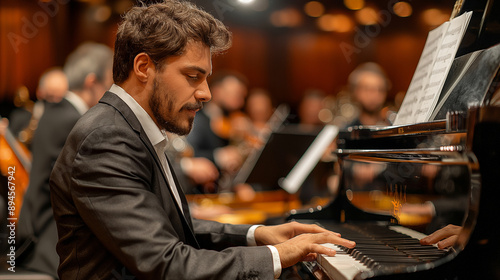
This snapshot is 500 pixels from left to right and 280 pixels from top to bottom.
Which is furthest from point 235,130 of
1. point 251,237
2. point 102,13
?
point 251,237

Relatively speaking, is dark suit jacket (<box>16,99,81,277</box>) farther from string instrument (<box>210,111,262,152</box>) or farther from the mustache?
string instrument (<box>210,111,262,152</box>)

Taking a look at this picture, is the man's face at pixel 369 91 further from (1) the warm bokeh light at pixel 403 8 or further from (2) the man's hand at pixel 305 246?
(1) the warm bokeh light at pixel 403 8

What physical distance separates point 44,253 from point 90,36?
454 centimetres

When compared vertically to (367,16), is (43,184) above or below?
below

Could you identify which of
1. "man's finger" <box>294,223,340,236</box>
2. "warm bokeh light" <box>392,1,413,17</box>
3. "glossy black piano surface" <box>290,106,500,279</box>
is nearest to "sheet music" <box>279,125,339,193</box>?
"glossy black piano surface" <box>290,106,500,279</box>

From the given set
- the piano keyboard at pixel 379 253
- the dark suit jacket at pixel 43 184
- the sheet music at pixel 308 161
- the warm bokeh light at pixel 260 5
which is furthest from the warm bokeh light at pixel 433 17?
the piano keyboard at pixel 379 253

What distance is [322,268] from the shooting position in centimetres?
147

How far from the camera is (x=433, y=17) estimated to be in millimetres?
7488

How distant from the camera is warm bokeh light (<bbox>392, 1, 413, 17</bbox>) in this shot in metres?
7.37

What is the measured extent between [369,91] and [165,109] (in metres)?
3.24

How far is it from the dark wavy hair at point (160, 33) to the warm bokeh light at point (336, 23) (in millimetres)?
6470

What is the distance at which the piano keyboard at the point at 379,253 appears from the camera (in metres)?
1.30

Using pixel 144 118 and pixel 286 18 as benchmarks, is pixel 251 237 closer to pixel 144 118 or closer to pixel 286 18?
pixel 144 118

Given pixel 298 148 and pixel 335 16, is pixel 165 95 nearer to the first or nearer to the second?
pixel 298 148
